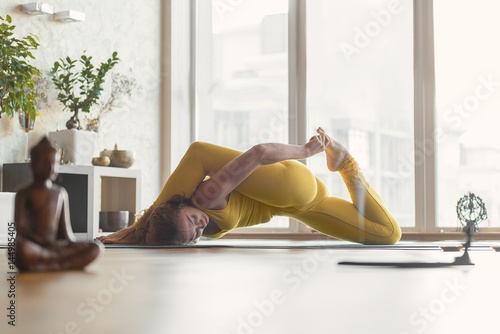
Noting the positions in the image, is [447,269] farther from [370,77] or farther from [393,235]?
[370,77]

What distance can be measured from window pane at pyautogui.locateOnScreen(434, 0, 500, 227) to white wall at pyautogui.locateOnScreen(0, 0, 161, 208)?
8.31 ft

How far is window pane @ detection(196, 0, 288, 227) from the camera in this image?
609 centimetres

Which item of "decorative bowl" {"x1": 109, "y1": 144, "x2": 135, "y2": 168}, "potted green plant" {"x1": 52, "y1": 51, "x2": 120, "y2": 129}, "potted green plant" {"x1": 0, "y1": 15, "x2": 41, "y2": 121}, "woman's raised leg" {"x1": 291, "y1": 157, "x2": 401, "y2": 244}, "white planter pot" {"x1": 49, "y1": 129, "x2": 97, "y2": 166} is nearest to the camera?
"woman's raised leg" {"x1": 291, "y1": 157, "x2": 401, "y2": 244}

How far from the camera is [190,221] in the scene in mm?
2143

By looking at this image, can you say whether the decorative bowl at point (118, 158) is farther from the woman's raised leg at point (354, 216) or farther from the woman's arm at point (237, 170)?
the woman's arm at point (237, 170)

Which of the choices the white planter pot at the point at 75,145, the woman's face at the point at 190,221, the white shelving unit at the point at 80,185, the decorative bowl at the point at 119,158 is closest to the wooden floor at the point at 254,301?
the woman's face at the point at 190,221

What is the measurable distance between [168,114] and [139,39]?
28.7 inches

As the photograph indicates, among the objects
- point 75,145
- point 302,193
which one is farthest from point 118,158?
point 302,193

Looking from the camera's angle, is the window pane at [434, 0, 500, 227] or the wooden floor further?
the window pane at [434, 0, 500, 227]

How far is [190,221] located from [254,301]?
1373mm

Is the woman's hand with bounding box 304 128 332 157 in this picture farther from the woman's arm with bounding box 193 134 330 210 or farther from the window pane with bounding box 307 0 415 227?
the window pane with bounding box 307 0 415 227

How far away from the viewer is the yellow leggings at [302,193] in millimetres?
2268

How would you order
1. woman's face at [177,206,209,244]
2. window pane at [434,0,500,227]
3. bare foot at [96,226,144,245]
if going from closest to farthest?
woman's face at [177,206,209,244]
bare foot at [96,226,144,245]
window pane at [434,0,500,227]

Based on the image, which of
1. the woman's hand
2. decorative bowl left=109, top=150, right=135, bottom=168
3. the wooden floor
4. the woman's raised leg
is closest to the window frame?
decorative bowl left=109, top=150, right=135, bottom=168
